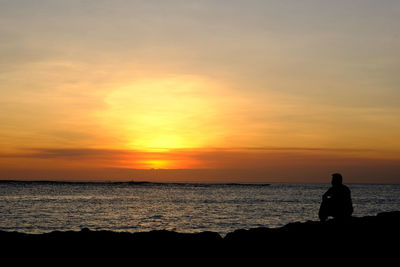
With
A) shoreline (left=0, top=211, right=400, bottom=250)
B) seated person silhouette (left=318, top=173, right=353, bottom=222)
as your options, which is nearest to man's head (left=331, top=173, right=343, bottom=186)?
seated person silhouette (left=318, top=173, right=353, bottom=222)

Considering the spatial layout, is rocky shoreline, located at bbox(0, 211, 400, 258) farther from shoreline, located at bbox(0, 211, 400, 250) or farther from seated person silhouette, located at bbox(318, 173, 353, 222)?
seated person silhouette, located at bbox(318, 173, 353, 222)

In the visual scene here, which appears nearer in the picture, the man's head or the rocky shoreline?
the rocky shoreline

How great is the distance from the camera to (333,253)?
12.7 metres

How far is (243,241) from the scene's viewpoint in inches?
566

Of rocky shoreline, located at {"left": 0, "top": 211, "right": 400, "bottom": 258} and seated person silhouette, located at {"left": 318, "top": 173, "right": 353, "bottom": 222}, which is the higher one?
seated person silhouette, located at {"left": 318, "top": 173, "right": 353, "bottom": 222}

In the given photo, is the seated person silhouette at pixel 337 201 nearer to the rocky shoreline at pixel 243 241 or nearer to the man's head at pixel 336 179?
the man's head at pixel 336 179

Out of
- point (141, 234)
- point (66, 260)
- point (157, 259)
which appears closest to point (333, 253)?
point (157, 259)

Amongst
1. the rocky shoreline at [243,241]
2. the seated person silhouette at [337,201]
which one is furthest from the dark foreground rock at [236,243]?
the seated person silhouette at [337,201]

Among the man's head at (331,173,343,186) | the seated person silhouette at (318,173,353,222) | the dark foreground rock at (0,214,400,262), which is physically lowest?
the dark foreground rock at (0,214,400,262)

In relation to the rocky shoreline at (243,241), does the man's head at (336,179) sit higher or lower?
higher

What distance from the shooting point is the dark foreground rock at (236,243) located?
1297cm

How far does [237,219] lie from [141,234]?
30.9 meters

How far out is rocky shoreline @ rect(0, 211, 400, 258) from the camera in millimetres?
13180

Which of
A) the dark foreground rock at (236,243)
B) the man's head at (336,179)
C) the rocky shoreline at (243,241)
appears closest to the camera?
the dark foreground rock at (236,243)
